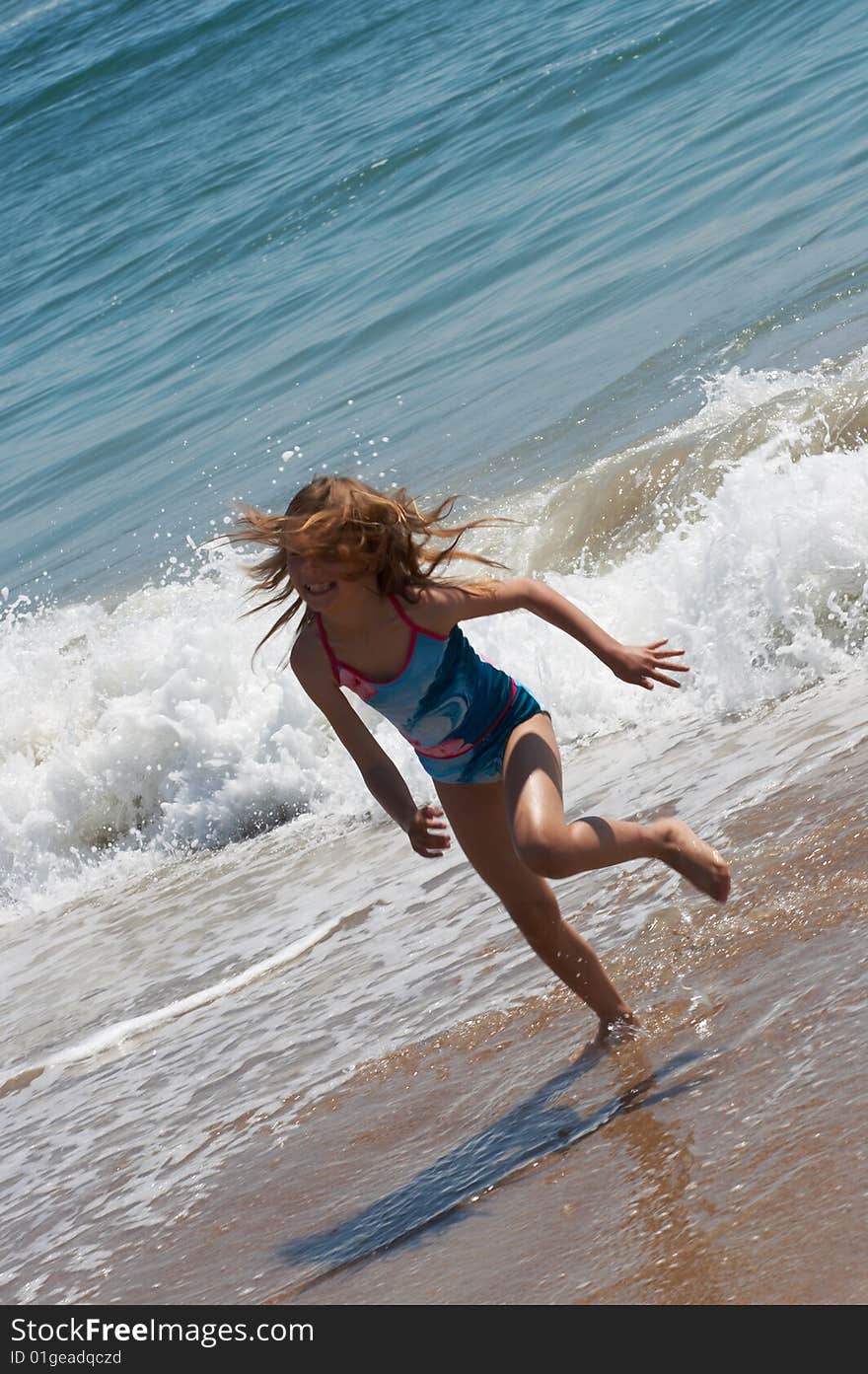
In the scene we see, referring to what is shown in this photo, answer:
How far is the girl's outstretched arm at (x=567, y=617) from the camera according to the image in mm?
3756

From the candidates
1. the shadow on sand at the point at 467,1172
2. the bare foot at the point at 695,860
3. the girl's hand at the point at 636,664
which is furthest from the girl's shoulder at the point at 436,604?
the shadow on sand at the point at 467,1172

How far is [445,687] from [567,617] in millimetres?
393

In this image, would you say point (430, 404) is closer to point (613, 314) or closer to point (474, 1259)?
point (613, 314)

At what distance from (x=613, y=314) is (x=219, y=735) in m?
5.25

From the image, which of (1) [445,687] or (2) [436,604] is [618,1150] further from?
(2) [436,604]

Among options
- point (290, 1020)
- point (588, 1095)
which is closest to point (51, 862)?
point (290, 1020)

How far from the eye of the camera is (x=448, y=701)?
4.00m

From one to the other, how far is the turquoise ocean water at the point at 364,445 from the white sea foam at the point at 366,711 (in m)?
0.02

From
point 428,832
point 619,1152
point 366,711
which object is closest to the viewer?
point 619,1152

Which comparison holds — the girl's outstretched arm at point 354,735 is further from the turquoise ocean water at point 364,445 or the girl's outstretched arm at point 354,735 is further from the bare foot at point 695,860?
the turquoise ocean water at point 364,445

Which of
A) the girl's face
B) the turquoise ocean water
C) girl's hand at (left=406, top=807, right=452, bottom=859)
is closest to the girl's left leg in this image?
girl's hand at (left=406, top=807, right=452, bottom=859)

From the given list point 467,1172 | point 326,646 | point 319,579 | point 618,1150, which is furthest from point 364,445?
point 618,1150

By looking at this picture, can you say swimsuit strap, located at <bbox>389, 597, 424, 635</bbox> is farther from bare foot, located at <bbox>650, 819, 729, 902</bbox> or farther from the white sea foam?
the white sea foam

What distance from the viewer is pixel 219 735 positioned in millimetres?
8750
